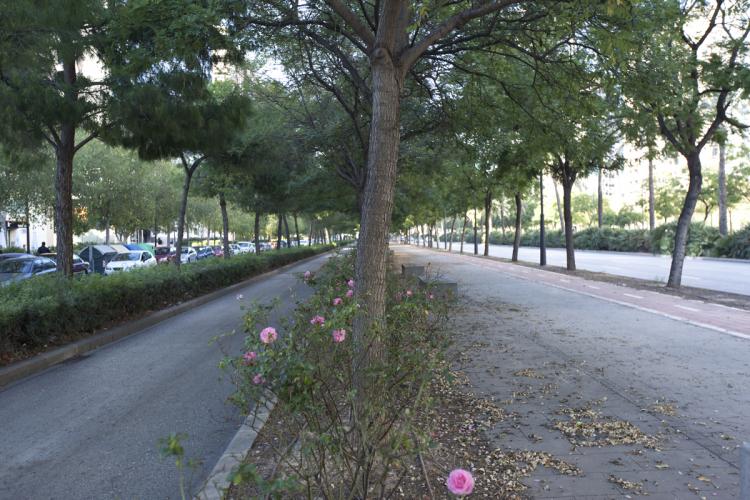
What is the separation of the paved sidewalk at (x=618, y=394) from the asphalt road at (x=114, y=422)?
98.8 inches

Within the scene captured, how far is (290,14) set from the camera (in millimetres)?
6328

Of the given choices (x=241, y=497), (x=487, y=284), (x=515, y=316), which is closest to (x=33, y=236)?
(x=487, y=284)

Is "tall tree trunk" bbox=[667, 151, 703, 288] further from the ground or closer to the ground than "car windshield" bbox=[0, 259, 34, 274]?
further from the ground

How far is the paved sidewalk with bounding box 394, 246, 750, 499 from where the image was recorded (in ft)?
11.0

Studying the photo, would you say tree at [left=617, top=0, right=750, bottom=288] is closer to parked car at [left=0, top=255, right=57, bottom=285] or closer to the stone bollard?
the stone bollard

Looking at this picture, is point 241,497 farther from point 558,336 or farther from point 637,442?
point 558,336

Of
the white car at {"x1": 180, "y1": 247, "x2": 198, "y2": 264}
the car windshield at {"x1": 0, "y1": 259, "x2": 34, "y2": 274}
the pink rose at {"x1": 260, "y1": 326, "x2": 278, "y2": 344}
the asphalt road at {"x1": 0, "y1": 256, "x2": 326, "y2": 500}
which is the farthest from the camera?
the white car at {"x1": 180, "y1": 247, "x2": 198, "y2": 264}

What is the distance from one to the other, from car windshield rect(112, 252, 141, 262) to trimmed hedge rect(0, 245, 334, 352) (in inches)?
470

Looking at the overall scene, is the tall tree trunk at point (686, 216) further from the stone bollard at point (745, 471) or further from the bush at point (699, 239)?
the bush at point (699, 239)

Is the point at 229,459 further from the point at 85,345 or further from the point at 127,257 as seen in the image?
the point at 127,257

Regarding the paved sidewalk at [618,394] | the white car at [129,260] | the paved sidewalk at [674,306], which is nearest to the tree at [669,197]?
the paved sidewalk at [674,306]

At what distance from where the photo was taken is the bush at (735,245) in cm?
3084

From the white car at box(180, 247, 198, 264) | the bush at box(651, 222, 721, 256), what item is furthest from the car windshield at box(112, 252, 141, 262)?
the bush at box(651, 222, 721, 256)

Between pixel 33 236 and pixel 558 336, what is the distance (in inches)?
2289
